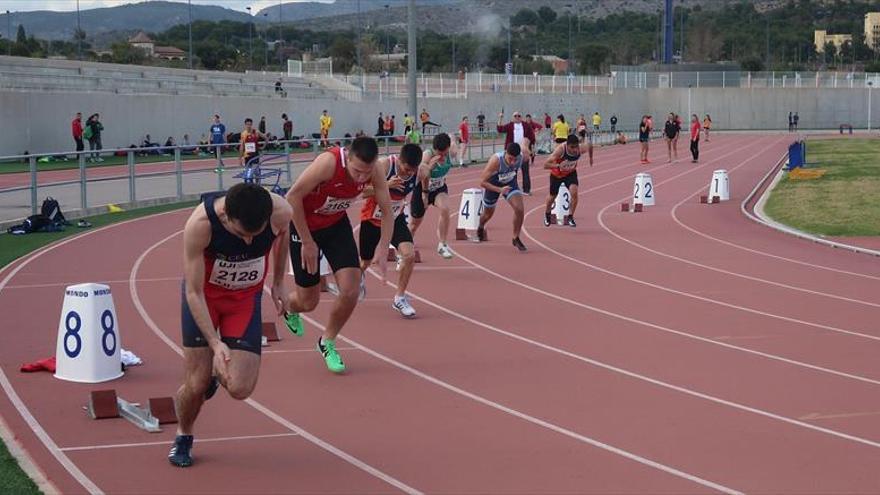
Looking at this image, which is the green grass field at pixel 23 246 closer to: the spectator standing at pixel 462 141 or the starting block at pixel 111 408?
the starting block at pixel 111 408

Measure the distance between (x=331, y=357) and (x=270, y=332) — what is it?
149cm

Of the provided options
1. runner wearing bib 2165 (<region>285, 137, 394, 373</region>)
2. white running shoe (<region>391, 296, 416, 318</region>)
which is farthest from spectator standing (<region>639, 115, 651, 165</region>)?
runner wearing bib 2165 (<region>285, 137, 394, 373</region>)

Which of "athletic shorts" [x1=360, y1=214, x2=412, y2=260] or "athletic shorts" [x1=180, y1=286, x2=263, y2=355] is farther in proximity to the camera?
"athletic shorts" [x1=360, y1=214, x2=412, y2=260]

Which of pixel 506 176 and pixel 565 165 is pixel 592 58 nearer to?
pixel 565 165

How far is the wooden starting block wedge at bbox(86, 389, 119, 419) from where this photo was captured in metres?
8.20

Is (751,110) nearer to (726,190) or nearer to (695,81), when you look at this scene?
(695,81)

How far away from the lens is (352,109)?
2210 inches

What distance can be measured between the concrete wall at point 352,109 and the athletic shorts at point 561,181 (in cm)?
2128

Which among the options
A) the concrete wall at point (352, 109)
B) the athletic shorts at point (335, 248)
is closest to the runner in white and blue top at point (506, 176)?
the athletic shorts at point (335, 248)

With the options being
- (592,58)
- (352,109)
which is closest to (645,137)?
(352,109)

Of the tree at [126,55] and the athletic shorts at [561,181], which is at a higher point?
the tree at [126,55]

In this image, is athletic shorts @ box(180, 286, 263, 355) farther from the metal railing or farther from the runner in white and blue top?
the metal railing

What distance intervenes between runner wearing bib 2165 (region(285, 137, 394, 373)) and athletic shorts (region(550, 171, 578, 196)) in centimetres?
1094

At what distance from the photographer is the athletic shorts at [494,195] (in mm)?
17453
